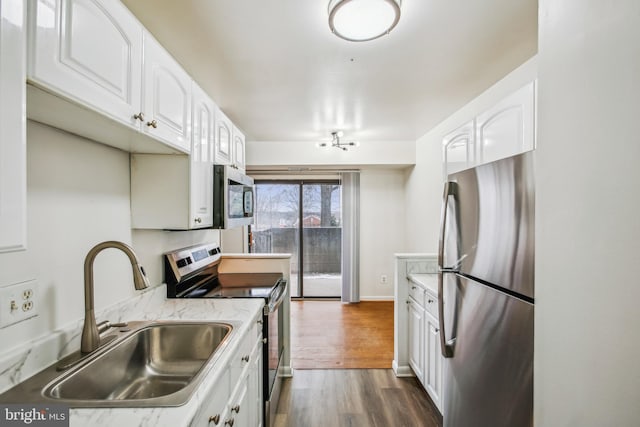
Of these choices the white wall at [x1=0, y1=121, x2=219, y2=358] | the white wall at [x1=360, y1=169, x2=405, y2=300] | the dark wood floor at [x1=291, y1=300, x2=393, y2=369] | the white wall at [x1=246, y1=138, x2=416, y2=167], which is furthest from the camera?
the white wall at [x1=360, y1=169, x2=405, y2=300]

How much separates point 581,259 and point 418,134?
3255 mm

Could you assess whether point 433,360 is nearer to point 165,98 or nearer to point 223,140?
point 223,140

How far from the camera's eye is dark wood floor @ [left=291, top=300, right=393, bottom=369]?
2791 mm

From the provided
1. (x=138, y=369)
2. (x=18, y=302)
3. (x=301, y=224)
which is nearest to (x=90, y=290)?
(x=18, y=302)

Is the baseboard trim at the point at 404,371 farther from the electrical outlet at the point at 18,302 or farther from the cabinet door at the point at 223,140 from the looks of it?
the electrical outlet at the point at 18,302

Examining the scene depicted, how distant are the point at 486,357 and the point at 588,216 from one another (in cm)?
87

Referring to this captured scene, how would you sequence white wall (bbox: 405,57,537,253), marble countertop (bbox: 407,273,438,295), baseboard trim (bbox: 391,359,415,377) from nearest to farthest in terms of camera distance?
marble countertop (bbox: 407,273,438,295) → white wall (bbox: 405,57,537,253) → baseboard trim (bbox: 391,359,415,377)

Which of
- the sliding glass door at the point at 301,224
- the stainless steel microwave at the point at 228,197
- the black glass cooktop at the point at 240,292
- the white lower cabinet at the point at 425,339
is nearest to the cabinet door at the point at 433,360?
the white lower cabinet at the point at 425,339

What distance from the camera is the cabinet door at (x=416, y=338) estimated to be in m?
2.25

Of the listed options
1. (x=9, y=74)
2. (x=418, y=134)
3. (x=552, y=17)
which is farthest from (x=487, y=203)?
(x=418, y=134)

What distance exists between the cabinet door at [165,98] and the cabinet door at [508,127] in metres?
1.57

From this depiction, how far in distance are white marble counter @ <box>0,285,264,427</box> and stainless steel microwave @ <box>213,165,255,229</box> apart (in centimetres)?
52

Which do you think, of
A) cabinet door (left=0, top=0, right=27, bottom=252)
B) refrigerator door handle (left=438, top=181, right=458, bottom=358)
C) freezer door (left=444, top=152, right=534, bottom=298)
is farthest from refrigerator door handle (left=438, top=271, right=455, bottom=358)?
cabinet door (left=0, top=0, right=27, bottom=252)

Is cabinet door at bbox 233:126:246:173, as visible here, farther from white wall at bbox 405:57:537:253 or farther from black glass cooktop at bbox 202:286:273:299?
white wall at bbox 405:57:537:253
